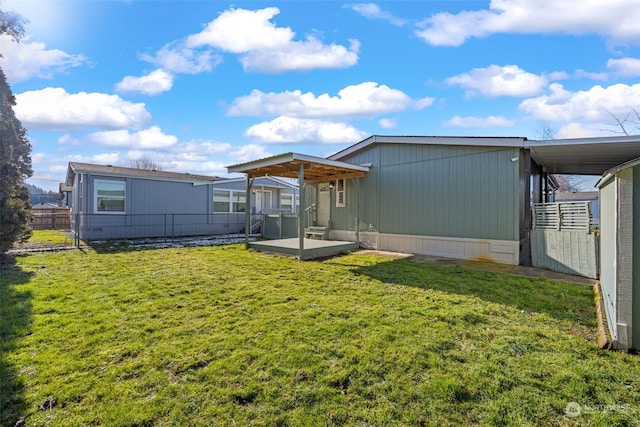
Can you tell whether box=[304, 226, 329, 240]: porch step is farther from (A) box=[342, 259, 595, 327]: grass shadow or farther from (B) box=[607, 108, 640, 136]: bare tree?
(B) box=[607, 108, 640, 136]: bare tree

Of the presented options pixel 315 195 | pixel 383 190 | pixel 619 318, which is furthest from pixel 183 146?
pixel 619 318

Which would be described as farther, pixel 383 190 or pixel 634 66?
pixel 634 66

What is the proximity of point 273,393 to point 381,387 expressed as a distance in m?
0.84

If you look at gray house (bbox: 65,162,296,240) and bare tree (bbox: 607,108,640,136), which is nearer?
gray house (bbox: 65,162,296,240)

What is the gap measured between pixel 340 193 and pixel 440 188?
Result: 3.77m

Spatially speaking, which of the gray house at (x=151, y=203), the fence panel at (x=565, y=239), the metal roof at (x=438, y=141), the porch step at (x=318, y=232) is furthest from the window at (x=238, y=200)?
the fence panel at (x=565, y=239)

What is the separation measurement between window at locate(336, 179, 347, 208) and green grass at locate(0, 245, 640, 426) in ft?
19.4

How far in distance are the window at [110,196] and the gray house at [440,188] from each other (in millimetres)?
7031

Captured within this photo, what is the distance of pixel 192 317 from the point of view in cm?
392

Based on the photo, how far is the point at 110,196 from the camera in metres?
12.9

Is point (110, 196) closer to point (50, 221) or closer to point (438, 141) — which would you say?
point (50, 221)

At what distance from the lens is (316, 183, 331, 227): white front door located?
38.6 ft

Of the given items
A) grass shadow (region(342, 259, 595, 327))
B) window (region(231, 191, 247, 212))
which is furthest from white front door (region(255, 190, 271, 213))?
grass shadow (region(342, 259, 595, 327))

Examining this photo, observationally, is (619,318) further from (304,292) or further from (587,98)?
(587,98)
